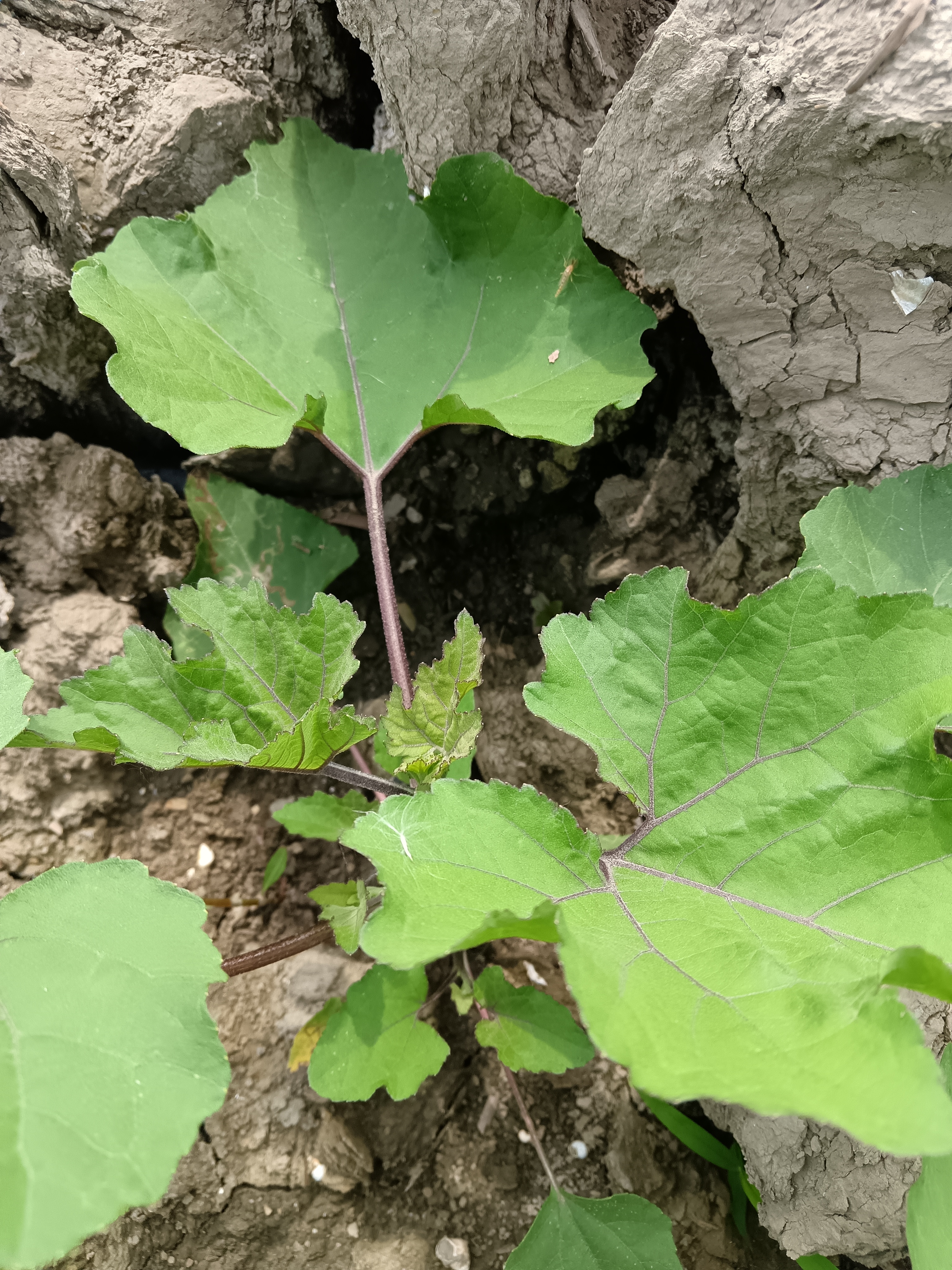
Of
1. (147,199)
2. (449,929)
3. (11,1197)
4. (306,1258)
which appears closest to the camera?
(11,1197)

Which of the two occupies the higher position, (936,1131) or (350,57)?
(350,57)

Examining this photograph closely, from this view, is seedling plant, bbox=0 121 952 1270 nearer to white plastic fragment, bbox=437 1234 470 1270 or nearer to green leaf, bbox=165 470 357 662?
white plastic fragment, bbox=437 1234 470 1270

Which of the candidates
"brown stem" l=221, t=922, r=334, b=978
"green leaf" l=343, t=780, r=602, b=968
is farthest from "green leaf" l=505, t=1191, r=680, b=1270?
"green leaf" l=343, t=780, r=602, b=968

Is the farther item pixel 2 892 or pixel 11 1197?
pixel 2 892

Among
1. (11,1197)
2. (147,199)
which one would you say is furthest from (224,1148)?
(147,199)

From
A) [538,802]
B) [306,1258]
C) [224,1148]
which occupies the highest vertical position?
[538,802]

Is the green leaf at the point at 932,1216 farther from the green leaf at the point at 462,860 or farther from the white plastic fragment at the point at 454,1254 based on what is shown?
the white plastic fragment at the point at 454,1254

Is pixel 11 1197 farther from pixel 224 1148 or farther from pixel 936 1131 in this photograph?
pixel 936 1131
